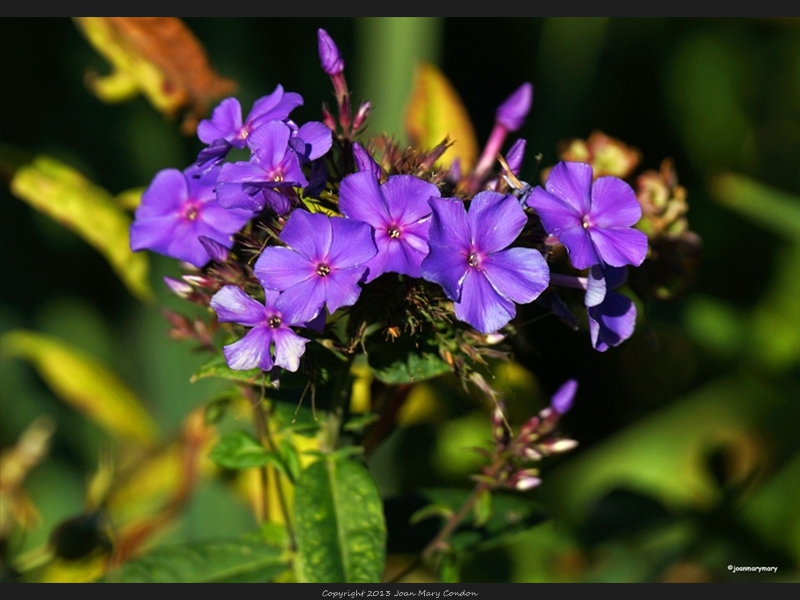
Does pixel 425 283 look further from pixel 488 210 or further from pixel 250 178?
pixel 250 178

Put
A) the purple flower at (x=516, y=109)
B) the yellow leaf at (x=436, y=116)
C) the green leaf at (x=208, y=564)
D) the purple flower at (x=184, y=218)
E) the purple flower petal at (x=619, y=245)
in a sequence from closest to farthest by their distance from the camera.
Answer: the purple flower petal at (x=619, y=245)
the purple flower at (x=184, y=218)
the green leaf at (x=208, y=564)
the purple flower at (x=516, y=109)
the yellow leaf at (x=436, y=116)

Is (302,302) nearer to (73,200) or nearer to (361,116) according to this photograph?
(361,116)

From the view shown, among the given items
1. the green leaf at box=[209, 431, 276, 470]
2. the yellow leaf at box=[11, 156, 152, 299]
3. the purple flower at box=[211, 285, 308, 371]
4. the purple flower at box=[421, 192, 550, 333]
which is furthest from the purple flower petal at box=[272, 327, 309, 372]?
the yellow leaf at box=[11, 156, 152, 299]

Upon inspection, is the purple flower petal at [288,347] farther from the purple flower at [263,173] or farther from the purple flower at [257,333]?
the purple flower at [263,173]

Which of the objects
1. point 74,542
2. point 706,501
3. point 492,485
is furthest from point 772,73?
point 74,542

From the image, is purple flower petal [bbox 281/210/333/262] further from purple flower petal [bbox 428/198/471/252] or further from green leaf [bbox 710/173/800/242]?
green leaf [bbox 710/173/800/242]

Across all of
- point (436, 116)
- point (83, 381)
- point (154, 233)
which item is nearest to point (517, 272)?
point (154, 233)

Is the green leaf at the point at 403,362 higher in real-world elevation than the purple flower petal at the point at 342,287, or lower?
lower

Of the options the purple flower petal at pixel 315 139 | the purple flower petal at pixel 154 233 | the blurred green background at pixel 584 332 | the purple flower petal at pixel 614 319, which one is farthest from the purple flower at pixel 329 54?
the blurred green background at pixel 584 332
